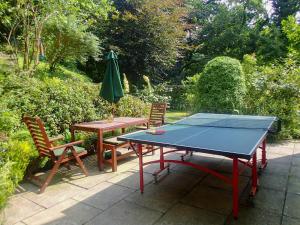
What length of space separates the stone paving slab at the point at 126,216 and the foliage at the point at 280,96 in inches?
204

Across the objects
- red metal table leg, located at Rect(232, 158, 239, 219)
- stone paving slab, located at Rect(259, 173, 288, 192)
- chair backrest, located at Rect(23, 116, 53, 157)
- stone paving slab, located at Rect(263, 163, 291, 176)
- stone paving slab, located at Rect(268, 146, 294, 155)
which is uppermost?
chair backrest, located at Rect(23, 116, 53, 157)

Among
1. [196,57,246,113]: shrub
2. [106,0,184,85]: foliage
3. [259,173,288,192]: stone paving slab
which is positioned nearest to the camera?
[259,173,288,192]: stone paving slab

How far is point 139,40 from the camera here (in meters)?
12.8

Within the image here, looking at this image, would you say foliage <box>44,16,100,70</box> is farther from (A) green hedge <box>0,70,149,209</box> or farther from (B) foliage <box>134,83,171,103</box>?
(A) green hedge <box>0,70,149,209</box>

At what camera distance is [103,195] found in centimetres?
360

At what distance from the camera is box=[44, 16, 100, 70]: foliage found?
9.69 m

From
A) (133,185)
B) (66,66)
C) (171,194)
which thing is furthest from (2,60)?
(171,194)

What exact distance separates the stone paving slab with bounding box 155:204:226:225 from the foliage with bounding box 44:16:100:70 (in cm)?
863

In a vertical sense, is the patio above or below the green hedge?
below

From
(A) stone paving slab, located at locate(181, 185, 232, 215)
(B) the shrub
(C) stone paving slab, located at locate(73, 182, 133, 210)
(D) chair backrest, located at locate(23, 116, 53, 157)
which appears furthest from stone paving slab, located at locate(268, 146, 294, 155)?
(D) chair backrest, located at locate(23, 116, 53, 157)

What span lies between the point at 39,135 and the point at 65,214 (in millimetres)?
1471

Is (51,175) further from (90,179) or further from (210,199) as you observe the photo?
(210,199)

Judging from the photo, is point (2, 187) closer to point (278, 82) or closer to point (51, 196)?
point (51, 196)

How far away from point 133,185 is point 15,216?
1.66 meters
